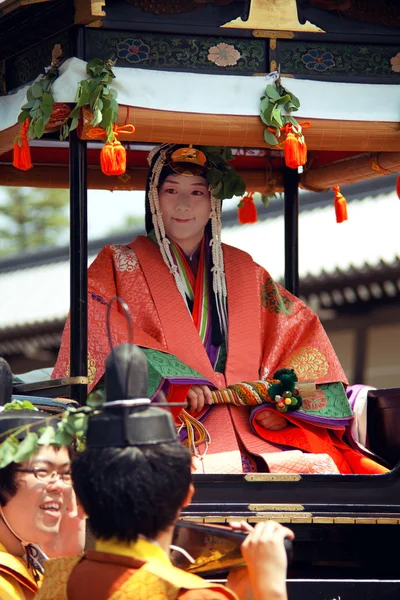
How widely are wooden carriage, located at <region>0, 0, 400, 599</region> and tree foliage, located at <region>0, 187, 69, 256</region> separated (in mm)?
15717

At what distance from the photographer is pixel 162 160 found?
275 inches

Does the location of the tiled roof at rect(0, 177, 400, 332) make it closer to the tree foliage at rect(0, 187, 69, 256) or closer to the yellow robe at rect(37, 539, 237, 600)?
the tree foliage at rect(0, 187, 69, 256)

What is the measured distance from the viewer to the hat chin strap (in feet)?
13.0

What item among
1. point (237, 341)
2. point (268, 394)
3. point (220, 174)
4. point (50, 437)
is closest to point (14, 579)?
point (50, 437)

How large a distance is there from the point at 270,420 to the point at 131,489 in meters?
3.57

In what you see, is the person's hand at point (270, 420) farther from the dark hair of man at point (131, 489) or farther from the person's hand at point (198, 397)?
the dark hair of man at point (131, 489)

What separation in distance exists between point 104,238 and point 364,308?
5.27 metres

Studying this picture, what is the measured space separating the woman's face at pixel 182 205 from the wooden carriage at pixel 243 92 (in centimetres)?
58

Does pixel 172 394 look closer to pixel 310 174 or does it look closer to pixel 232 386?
pixel 232 386

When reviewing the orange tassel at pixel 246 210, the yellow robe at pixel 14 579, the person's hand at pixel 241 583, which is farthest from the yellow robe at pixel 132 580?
the orange tassel at pixel 246 210

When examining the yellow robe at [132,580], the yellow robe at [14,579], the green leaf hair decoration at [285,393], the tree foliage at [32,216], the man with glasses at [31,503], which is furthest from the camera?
the tree foliage at [32,216]

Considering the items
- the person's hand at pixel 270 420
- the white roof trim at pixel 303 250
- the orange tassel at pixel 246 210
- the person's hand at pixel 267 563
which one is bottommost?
the white roof trim at pixel 303 250

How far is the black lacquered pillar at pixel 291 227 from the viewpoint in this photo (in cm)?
809

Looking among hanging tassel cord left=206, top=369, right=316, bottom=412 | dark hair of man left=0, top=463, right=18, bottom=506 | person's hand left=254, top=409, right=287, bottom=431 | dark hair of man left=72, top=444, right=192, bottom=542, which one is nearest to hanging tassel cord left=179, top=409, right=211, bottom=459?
hanging tassel cord left=206, top=369, right=316, bottom=412
